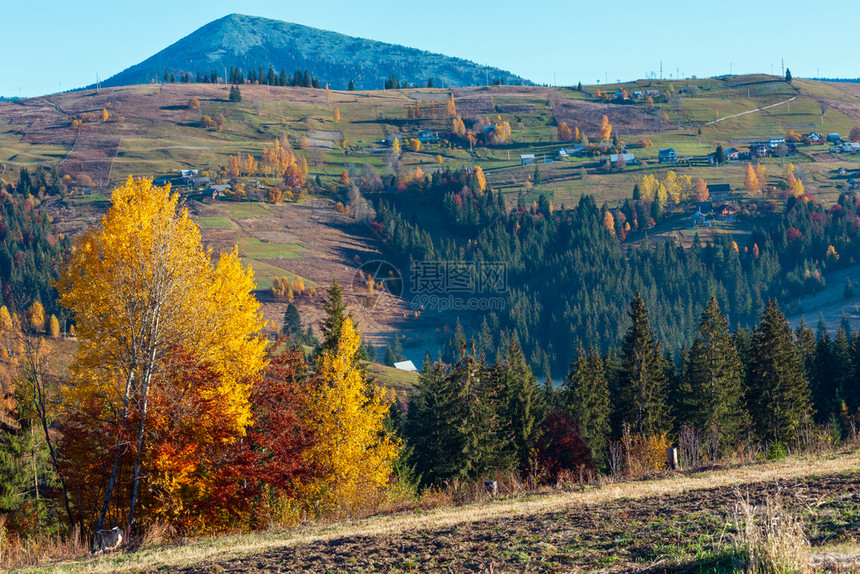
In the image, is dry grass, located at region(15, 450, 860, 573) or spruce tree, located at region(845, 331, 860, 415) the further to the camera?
spruce tree, located at region(845, 331, 860, 415)

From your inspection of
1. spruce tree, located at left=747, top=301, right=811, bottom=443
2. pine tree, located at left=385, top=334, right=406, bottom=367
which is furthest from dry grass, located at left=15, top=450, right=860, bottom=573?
pine tree, located at left=385, top=334, right=406, bottom=367

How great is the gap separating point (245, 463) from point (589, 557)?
15.2 meters

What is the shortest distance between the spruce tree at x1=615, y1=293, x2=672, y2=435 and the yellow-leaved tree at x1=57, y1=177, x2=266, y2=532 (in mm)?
35551

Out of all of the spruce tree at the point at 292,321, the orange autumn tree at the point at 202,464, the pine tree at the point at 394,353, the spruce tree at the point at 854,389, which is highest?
the orange autumn tree at the point at 202,464

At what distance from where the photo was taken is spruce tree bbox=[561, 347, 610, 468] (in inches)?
2254

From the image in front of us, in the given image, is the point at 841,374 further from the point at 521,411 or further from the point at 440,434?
the point at 440,434

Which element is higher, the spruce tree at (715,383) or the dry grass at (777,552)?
the dry grass at (777,552)

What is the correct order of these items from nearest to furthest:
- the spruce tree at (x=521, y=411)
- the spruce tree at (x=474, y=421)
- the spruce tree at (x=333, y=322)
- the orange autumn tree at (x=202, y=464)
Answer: the orange autumn tree at (x=202, y=464)
the spruce tree at (x=333, y=322)
the spruce tree at (x=474, y=421)
the spruce tree at (x=521, y=411)

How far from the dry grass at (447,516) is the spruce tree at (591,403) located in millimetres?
35630

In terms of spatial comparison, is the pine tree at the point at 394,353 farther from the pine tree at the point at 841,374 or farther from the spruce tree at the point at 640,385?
the spruce tree at the point at 640,385

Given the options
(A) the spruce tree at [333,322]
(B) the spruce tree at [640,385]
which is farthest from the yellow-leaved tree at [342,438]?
(B) the spruce tree at [640,385]

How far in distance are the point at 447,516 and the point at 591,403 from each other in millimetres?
43567

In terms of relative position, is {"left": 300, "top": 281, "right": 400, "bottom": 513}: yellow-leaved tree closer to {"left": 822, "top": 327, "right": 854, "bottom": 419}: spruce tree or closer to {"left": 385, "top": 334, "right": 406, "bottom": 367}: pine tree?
{"left": 822, "top": 327, "right": 854, "bottom": 419}: spruce tree

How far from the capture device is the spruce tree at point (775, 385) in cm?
5434
